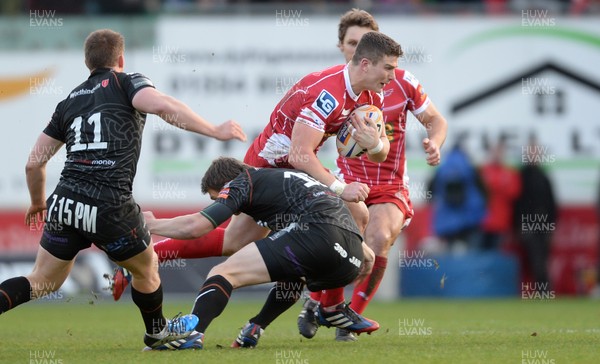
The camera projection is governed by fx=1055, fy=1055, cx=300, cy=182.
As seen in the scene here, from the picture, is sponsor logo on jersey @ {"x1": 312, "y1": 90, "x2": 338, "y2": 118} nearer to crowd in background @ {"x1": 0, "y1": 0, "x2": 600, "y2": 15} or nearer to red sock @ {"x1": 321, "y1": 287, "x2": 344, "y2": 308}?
red sock @ {"x1": 321, "y1": 287, "x2": 344, "y2": 308}

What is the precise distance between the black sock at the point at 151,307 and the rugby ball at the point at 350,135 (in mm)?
1862

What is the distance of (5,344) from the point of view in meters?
8.33

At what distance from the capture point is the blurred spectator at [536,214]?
54.2 ft

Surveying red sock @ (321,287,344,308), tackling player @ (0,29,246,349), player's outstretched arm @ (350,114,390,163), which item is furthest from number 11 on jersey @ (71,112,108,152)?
red sock @ (321,287,344,308)

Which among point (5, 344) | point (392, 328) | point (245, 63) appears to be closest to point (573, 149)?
point (245, 63)

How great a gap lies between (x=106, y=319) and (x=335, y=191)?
5365 mm

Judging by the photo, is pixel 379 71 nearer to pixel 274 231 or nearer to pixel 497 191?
pixel 274 231

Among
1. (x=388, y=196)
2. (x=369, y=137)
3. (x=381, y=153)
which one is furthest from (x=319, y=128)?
(x=388, y=196)

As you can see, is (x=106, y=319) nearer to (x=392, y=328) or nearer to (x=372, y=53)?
(x=392, y=328)

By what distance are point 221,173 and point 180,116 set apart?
0.81 m

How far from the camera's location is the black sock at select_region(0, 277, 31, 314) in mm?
7148

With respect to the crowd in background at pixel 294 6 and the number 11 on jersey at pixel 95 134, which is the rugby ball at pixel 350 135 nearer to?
the number 11 on jersey at pixel 95 134

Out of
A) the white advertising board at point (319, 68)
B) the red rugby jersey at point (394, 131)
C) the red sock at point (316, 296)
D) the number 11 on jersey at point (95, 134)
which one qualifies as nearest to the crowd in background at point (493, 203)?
the white advertising board at point (319, 68)

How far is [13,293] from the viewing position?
23.5ft
